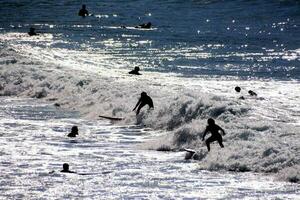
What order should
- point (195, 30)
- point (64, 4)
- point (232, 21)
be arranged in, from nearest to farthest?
point (195, 30), point (232, 21), point (64, 4)

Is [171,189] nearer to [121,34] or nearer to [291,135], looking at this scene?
[291,135]

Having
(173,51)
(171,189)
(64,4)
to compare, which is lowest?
(171,189)

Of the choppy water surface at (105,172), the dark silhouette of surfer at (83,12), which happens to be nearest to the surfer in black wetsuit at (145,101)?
the choppy water surface at (105,172)

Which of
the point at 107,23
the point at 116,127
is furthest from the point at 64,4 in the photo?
the point at 116,127

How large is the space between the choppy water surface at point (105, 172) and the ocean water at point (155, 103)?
0.03 m

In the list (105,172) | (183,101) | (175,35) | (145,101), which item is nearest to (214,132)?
(105,172)

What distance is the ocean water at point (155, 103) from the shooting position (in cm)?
1922

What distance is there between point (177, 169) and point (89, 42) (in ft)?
112

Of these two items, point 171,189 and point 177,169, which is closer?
point 171,189

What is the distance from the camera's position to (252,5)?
2667 inches

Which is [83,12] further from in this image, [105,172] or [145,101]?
[105,172]

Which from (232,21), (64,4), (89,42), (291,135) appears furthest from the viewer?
(64,4)

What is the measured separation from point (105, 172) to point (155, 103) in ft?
36.9

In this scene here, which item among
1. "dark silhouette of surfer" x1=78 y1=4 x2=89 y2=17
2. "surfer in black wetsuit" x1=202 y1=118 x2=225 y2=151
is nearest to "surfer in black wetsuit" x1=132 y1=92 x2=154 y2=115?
"surfer in black wetsuit" x1=202 y1=118 x2=225 y2=151
